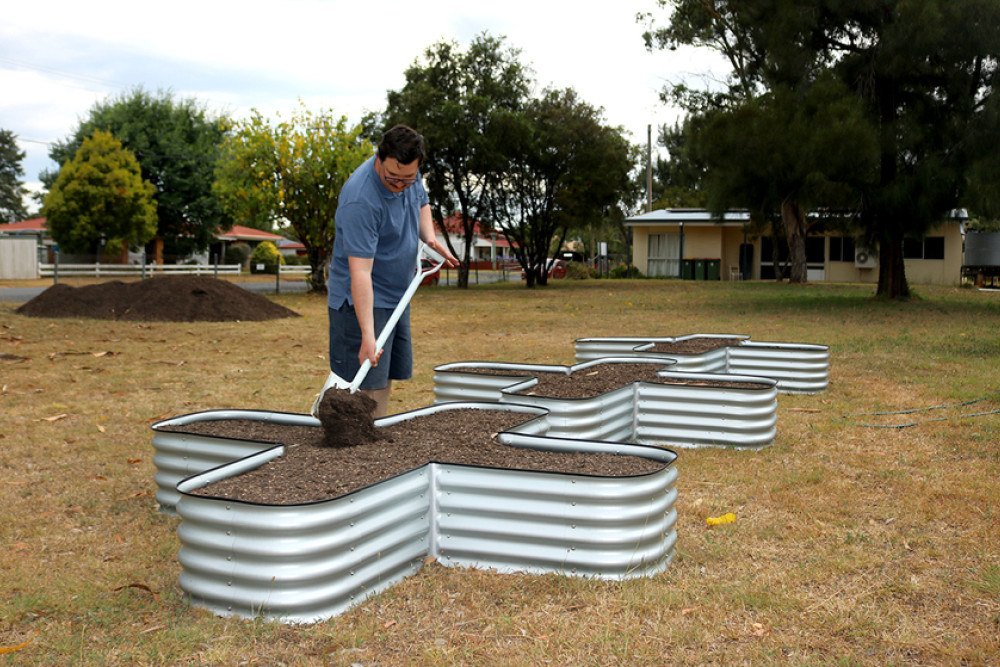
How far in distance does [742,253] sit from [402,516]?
37290 millimetres

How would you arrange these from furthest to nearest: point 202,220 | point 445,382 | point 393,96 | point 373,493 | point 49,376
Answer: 1. point 202,220
2. point 393,96
3. point 49,376
4. point 445,382
5. point 373,493

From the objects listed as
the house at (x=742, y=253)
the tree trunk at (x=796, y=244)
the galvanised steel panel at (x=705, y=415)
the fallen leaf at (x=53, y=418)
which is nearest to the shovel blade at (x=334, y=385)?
the galvanised steel panel at (x=705, y=415)

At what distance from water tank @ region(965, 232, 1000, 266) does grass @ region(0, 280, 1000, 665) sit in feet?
79.6

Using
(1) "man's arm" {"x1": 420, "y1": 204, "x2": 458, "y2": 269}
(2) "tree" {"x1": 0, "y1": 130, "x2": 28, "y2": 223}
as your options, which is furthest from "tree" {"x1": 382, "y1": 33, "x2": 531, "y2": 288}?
(2) "tree" {"x1": 0, "y1": 130, "x2": 28, "y2": 223}

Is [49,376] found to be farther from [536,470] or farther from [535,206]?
[535,206]

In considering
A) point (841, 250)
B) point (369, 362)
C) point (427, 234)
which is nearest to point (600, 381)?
point (427, 234)

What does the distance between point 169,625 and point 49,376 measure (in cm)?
649

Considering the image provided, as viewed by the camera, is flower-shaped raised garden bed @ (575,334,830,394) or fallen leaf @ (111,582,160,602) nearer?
fallen leaf @ (111,582,160,602)

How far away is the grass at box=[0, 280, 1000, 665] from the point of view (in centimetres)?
273

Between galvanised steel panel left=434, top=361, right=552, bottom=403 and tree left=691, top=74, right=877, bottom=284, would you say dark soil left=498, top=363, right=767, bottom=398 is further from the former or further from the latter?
tree left=691, top=74, right=877, bottom=284

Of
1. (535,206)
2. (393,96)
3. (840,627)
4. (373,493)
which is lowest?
(840,627)

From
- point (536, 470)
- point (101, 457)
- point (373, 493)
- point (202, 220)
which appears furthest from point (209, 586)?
point (202, 220)

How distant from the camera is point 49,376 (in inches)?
333

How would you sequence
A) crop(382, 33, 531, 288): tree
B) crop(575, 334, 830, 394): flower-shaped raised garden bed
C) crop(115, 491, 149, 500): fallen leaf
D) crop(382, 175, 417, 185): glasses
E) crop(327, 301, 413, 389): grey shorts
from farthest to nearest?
crop(382, 33, 531, 288): tree
crop(575, 334, 830, 394): flower-shaped raised garden bed
crop(115, 491, 149, 500): fallen leaf
crop(327, 301, 413, 389): grey shorts
crop(382, 175, 417, 185): glasses
